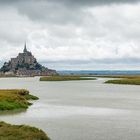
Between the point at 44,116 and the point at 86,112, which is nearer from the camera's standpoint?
the point at 44,116

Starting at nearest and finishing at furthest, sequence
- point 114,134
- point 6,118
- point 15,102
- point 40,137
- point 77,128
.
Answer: point 40,137, point 114,134, point 77,128, point 6,118, point 15,102

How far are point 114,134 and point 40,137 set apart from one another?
29.5 feet

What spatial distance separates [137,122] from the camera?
170ft

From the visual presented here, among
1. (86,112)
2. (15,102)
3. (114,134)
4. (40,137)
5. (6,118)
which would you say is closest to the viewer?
(40,137)

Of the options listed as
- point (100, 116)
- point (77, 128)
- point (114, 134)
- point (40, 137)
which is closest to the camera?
point (40, 137)

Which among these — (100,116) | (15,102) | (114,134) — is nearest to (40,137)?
(114,134)

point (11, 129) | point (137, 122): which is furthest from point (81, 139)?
point (137, 122)

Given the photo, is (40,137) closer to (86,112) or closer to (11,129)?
(11,129)

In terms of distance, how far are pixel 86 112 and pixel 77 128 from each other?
58.0 ft

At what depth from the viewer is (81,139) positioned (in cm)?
3947

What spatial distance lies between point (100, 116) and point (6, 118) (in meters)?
13.9

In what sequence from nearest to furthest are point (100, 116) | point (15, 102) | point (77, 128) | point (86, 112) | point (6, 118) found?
point (77, 128), point (6, 118), point (100, 116), point (86, 112), point (15, 102)

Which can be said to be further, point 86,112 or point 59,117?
point 86,112

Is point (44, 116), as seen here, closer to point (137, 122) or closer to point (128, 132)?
point (137, 122)
